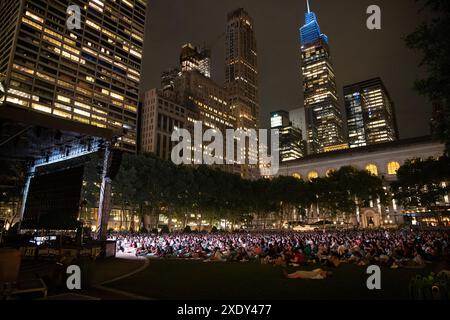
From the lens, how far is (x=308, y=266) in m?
14.9

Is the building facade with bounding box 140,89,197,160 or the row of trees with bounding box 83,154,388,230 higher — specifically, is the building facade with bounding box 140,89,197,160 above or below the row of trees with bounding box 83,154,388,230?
above

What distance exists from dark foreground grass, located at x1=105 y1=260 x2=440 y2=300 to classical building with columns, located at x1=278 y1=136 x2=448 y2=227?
66.7 meters

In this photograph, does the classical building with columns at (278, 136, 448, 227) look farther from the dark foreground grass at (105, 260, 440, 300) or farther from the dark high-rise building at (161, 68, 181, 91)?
the dark high-rise building at (161, 68, 181, 91)

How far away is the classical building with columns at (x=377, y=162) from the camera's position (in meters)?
74.0

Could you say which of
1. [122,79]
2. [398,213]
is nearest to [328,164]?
[398,213]

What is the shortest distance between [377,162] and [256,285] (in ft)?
267

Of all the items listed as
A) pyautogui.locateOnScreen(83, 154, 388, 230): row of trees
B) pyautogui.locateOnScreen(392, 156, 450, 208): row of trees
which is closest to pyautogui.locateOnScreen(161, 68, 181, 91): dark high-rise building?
pyautogui.locateOnScreen(83, 154, 388, 230): row of trees

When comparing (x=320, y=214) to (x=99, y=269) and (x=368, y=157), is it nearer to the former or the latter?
(x=368, y=157)

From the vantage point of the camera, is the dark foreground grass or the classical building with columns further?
the classical building with columns

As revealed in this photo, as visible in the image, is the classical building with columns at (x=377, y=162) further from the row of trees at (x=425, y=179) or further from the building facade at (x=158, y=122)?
the building facade at (x=158, y=122)

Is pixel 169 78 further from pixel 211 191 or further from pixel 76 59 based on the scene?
pixel 211 191

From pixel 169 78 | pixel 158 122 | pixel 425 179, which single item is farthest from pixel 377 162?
pixel 169 78

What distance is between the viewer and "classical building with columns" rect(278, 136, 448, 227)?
243 ft
